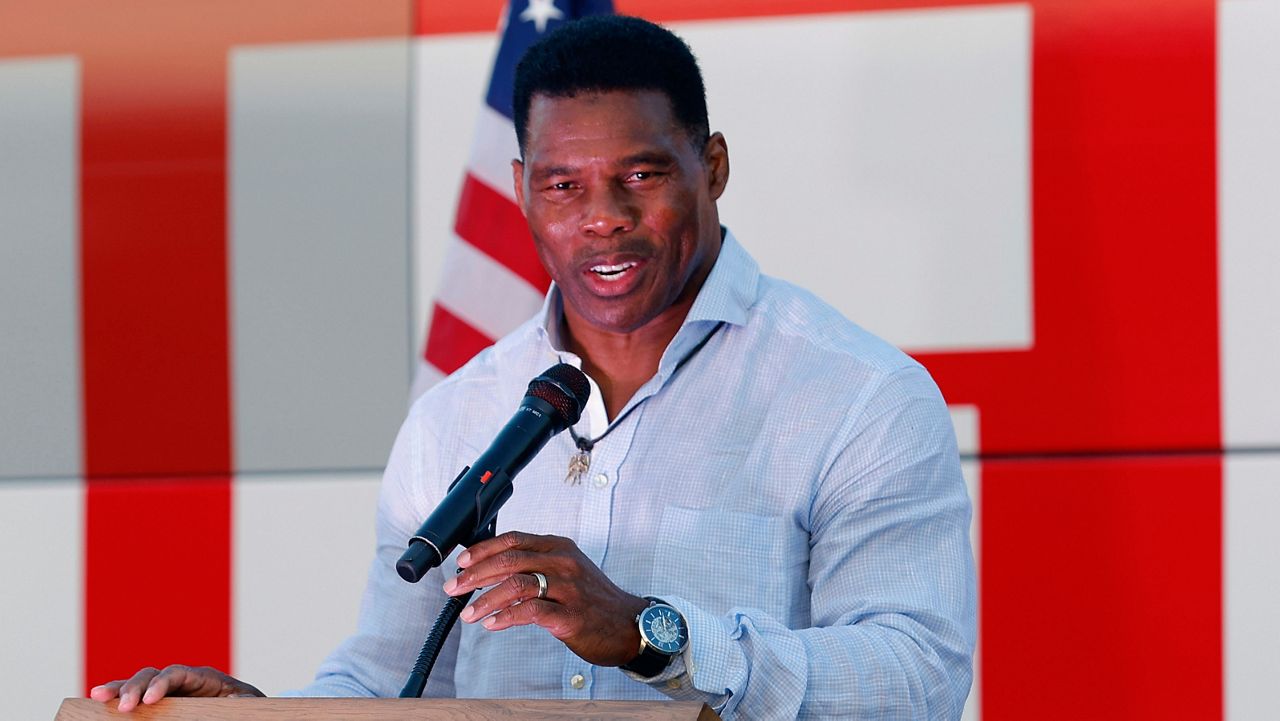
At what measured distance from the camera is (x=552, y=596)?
4.53 feet

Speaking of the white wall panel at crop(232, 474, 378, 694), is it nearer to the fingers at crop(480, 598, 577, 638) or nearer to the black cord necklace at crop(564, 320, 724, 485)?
the black cord necklace at crop(564, 320, 724, 485)

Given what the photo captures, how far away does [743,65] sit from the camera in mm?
2959

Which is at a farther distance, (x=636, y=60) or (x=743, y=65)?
(x=743, y=65)

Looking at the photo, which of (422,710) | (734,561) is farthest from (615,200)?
(422,710)

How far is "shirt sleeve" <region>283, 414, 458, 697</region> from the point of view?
78.7 inches

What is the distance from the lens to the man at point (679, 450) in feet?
5.74

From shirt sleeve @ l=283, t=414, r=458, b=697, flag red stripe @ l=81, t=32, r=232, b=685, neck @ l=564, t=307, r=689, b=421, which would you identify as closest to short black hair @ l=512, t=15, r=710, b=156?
neck @ l=564, t=307, r=689, b=421

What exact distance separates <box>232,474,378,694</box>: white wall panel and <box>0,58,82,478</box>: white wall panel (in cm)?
48

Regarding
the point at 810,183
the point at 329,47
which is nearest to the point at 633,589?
the point at 810,183

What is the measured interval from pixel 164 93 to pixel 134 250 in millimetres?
333

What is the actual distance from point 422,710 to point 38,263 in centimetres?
221

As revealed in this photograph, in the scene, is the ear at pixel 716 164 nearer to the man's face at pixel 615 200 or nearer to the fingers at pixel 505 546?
the man's face at pixel 615 200

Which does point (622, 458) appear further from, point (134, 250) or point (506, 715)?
point (134, 250)

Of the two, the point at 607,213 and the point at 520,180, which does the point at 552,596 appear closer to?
the point at 607,213
